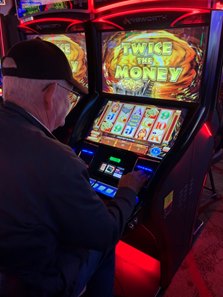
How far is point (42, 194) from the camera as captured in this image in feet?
3.16

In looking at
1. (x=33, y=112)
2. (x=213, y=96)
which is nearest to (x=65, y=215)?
(x=33, y=112)

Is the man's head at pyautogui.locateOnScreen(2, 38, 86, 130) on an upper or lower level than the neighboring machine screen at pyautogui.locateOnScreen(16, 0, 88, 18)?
lower

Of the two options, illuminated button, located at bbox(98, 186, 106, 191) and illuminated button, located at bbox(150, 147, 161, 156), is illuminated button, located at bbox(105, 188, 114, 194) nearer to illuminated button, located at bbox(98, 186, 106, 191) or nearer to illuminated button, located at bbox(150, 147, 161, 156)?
illuminated button, located at bbox(98, 186, 106, 191)

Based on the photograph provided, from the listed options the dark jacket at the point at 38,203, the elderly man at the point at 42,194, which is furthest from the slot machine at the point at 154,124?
the dark jacket at the point at 38,203

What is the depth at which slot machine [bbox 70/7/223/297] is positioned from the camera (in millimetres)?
1601

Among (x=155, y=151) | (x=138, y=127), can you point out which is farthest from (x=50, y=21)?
(x=155, y=151)

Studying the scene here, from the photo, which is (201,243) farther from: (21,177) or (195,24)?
(21,177)

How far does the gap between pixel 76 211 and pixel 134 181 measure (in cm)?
56

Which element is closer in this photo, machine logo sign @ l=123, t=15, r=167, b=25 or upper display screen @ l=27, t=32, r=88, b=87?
machine logo sign @ l=123, t=15, r=167, b=25

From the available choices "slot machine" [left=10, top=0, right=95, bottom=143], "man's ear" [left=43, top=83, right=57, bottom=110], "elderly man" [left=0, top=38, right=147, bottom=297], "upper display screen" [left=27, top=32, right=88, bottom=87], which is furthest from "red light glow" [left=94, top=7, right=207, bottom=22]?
"man's ear" [left=43, top=83, right=57, bottom=110]

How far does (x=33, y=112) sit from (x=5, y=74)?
19 centimetres

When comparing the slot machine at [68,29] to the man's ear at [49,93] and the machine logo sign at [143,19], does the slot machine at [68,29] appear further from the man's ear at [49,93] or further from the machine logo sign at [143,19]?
the man's ear at [49,93]

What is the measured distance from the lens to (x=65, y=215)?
1.01 m

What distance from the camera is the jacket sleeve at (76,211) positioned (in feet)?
3.21
